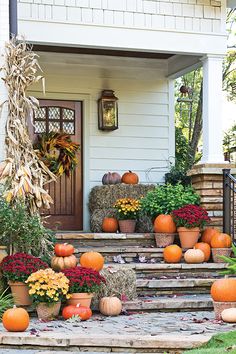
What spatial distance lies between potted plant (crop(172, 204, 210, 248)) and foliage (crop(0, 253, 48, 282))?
2.26 m

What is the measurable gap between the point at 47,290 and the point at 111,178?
411 cm

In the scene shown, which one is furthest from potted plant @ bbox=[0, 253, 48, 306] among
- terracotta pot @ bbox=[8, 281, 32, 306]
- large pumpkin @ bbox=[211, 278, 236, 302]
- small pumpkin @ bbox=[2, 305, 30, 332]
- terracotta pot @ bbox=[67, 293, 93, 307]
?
large pumpkin @ bbox=[211, 278, 236, 302]

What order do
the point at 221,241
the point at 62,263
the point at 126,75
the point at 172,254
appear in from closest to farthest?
the point at 62,263 → the point at 172,254 → the point at 221,241 → the point at 126,75

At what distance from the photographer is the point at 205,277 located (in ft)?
26.9

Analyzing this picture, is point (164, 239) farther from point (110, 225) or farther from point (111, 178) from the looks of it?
point (111, 178)

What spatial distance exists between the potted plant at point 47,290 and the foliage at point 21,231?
67 centimetres

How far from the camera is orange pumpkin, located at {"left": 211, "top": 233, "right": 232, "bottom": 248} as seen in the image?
335 inches

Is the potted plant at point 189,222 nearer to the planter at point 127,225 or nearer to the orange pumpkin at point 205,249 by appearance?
the orange pumpkin at point 205,249

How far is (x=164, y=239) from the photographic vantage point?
29.0ft

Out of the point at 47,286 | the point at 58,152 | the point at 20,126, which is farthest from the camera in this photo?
the point at 58,152

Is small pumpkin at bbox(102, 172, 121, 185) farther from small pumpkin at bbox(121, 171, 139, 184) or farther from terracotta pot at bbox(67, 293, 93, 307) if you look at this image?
terracotta pot at bbox(67, 293, 93, 307)

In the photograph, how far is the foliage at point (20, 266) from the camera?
266 inches

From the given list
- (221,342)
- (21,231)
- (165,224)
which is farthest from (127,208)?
(221,342)

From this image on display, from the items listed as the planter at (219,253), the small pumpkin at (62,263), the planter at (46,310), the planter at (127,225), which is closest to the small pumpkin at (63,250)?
the small pumpkin at (62,263)
